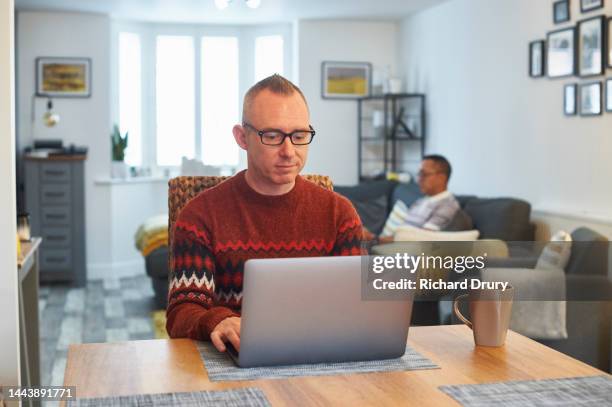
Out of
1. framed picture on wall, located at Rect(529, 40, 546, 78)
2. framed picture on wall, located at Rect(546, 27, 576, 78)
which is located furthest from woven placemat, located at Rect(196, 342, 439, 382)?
framed picture on wall, located at Rect(529, 40, 546, 78)

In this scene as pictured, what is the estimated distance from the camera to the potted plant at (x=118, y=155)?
27.0 feet

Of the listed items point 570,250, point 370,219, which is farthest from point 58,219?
point 570,250

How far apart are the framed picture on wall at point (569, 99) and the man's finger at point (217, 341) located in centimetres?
390

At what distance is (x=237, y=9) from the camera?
7.79 metres

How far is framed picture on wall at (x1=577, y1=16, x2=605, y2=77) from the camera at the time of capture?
4770 millimetres

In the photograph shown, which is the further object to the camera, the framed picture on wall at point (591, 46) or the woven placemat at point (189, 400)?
the framed picture on wall at point (591, 46)

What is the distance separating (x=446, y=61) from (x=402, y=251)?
18.3 feet

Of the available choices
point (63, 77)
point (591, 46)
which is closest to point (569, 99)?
point (591, 46)

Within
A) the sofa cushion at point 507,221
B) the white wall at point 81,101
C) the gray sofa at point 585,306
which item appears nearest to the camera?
the gray sofa at point 585,306

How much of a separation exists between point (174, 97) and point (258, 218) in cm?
700

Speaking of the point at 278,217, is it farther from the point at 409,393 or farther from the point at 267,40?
the point at 267,40

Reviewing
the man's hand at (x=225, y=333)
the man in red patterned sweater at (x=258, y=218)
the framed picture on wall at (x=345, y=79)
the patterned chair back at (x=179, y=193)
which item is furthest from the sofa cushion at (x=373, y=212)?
the man's hand at (x=225, y=333)

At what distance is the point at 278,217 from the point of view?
2.05m

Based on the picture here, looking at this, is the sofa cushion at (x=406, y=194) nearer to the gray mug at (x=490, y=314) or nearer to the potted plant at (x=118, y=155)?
the potted plant at (x=118, y=155)
